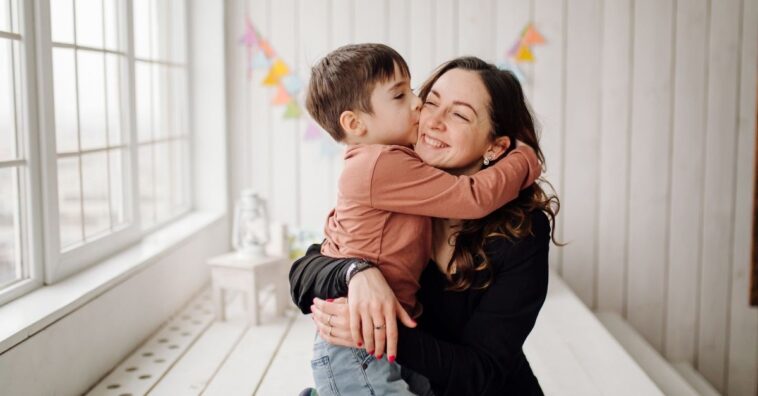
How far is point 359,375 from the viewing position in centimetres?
160

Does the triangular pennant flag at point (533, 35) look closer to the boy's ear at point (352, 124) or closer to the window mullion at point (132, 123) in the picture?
the window mullion at point (132, 123)

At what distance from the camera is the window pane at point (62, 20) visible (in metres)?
2.54

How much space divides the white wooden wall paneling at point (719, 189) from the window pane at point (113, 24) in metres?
2.86

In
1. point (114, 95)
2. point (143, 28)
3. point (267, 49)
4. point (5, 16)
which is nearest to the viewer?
point (5, 16)

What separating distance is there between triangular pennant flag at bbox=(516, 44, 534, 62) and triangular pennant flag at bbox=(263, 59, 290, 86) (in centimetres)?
126

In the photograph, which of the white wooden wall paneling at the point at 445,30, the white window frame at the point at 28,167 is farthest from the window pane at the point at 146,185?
the white wooden wall paneling at the point at 445,30

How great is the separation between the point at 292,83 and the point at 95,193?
4.85 ft

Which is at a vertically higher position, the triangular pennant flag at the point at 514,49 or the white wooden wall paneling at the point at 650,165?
the triangular pennant flag at the point at 514,49

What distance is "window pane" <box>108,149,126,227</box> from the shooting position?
10.2ft

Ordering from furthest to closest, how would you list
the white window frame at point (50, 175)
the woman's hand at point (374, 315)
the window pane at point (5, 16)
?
the white window frame at point (50, 175)
the window pane at point (5, 16)
the woman's hand at point (374, 315)

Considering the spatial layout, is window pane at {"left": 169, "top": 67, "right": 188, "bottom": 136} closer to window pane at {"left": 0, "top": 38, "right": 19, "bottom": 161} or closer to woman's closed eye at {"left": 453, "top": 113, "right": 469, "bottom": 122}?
window pane at {"left": 0, "top": 38, "right": 19, "bottom": 161}

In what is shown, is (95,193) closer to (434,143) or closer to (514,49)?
(434,143)

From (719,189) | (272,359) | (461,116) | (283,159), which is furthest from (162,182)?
(719,189)

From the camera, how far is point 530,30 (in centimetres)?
387
